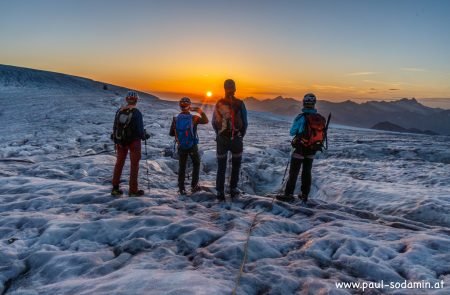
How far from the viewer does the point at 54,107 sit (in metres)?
35.1

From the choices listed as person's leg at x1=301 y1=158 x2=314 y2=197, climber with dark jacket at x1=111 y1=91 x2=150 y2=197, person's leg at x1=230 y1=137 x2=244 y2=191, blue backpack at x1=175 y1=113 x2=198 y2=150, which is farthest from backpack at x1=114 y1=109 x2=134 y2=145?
person's leg at x1=301 y1=158 x2=314 y2=197

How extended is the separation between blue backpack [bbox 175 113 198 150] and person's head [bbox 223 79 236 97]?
1601 mm

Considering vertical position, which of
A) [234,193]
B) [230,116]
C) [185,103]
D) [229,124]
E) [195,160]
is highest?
[185,103]

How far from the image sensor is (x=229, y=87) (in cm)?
854

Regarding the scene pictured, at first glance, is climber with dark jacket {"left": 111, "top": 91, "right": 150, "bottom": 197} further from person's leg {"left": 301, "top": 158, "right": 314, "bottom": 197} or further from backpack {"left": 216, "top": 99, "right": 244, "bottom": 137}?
person's leg {"left": 301, "top": 158, "right": 314, "bottom": 197}

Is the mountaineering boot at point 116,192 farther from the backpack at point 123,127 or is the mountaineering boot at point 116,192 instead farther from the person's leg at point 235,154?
the person's leg at point 235,154

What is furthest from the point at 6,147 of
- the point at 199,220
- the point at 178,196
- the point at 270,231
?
the point at 270,231

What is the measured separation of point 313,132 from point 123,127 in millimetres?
4976

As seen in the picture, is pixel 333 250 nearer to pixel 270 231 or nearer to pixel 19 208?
pixel 270 231

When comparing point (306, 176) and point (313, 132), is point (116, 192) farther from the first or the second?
point (313, 132)

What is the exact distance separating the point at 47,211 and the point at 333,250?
21.4ft

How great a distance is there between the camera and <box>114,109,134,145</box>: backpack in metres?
9.05

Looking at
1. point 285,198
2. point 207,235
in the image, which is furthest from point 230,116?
point 207,235

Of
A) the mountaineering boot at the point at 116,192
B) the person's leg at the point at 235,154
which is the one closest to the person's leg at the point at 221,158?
the person's leg at the point at 235,154
